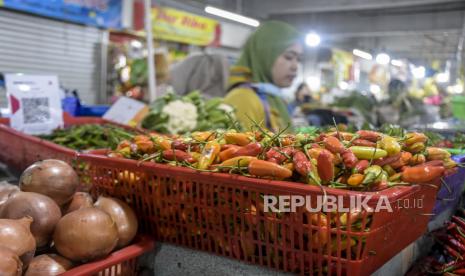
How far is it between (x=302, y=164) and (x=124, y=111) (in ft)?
8.76

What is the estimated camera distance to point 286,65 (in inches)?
154

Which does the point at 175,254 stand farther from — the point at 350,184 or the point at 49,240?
the point at 350,184

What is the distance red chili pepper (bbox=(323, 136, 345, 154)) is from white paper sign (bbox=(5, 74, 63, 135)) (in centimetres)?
230

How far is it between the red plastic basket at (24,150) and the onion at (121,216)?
1.79ft

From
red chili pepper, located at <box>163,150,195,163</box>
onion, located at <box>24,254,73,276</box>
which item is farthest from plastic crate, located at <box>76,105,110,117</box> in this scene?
onion, located at <box>24,254,73,276</box>

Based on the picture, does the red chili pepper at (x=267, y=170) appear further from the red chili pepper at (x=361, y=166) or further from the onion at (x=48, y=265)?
the onion at (x=48, y=265)

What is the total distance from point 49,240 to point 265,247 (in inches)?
30.4

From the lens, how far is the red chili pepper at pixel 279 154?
4.74ft

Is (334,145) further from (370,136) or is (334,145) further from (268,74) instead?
(268,74)

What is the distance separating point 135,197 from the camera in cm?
182

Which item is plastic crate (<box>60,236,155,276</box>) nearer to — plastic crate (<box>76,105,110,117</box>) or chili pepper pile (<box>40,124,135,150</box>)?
chili pepper pile (<box>40,124,135,150</box>)

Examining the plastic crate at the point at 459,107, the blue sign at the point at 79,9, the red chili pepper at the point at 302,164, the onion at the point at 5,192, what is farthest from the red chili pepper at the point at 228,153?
the plastic crate at the point at 459,107

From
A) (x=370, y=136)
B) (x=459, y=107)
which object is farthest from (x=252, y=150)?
(x=459, y=107)

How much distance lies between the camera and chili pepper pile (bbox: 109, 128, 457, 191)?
134 cm
